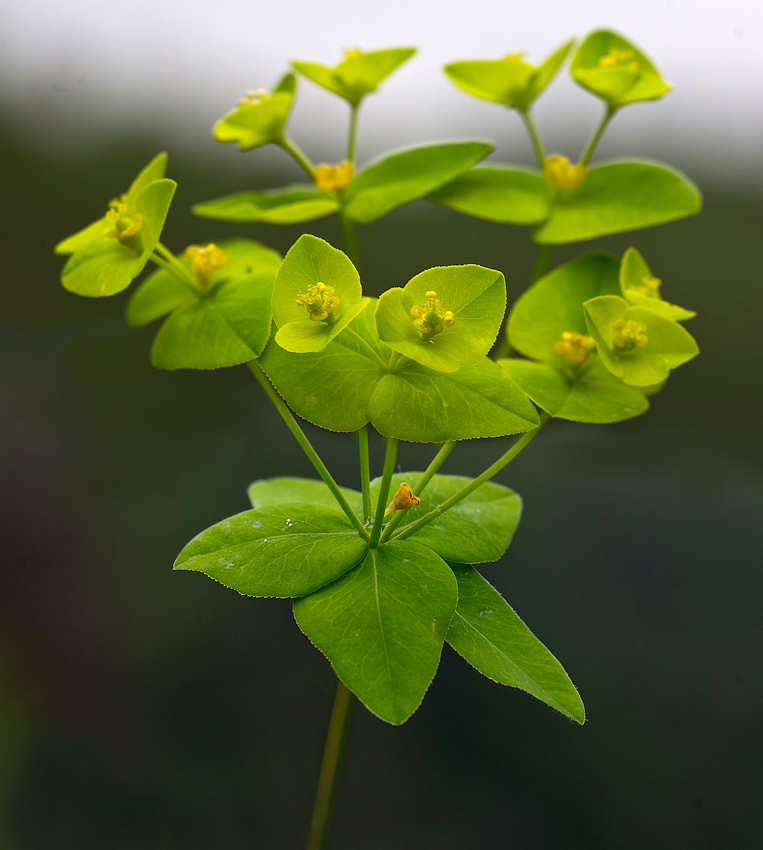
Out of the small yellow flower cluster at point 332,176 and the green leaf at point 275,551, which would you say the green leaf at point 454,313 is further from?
the small yellow flower cluster at point 332,176

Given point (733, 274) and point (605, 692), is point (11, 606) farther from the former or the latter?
point (733, 274)

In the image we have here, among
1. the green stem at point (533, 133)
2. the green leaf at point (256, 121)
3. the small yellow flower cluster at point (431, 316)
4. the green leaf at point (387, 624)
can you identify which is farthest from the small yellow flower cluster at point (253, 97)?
the green leaf at point (387, 624)

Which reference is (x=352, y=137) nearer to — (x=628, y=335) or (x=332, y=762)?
(x=628, y=335)

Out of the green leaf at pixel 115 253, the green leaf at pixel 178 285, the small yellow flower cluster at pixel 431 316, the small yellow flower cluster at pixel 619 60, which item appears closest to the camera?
the small yellow flower cluster at pixel 431 316

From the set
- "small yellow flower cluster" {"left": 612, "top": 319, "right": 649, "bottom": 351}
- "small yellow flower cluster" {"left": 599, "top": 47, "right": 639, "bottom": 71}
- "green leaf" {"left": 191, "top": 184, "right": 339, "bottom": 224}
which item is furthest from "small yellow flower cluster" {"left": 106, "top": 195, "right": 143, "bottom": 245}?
"small yellow flower cluster" {"left": 599, "top": 47, "right": 639, "bottom": 71}

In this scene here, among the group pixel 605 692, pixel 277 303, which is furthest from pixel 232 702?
pixel 277 303

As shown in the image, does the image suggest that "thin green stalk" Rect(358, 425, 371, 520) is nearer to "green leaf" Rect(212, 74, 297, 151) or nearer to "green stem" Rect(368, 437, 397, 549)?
"green stem" Rect(368, 437, 397, 549)
